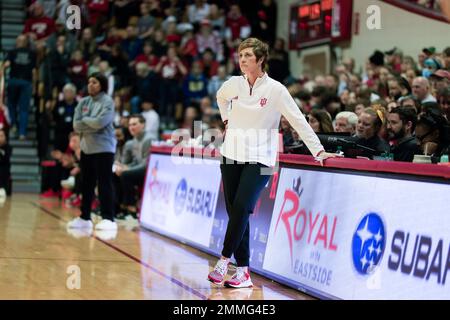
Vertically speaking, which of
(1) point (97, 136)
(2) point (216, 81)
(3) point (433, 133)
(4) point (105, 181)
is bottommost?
(4) point (105, 181)

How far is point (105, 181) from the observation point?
11.0 m

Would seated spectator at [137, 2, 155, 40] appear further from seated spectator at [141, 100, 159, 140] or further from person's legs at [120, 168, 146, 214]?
person's legs at [120, 168, 146, 214]

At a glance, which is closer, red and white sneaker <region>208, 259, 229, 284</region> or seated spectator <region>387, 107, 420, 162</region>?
red and white sneaker <region>208, 259, 229, 284</region>

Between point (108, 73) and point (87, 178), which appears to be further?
point (108, 73)

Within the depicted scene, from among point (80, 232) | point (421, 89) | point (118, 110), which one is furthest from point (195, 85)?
point (421, 89)

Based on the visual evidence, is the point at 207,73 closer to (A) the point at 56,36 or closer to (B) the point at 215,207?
(A) the point at 56,36

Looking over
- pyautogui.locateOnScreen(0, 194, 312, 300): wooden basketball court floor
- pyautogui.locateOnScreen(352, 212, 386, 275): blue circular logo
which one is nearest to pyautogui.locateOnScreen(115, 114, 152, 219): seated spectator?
pyautogui.locateOnScreen(0, 194, 312, 300): wooden basketball court floor

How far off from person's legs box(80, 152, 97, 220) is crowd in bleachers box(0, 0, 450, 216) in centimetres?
185

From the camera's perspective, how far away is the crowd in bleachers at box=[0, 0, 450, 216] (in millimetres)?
14375

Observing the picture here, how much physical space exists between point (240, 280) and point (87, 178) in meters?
4.48

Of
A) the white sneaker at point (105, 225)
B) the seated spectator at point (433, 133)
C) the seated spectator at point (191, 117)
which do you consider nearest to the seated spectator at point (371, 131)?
the seated spectator at point (433, 133)

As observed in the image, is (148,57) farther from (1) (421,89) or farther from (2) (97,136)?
(1) (421,89)

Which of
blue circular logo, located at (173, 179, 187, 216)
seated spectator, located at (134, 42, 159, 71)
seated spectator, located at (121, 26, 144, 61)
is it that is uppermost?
seated spectator, located at (121, 26, 144, 61)

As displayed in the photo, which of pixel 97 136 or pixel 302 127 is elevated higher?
pixel 302 127
